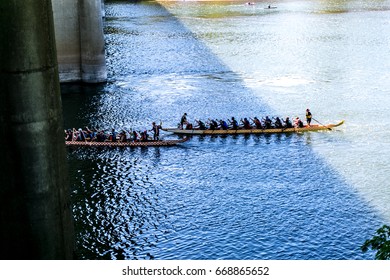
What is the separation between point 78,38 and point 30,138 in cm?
4534

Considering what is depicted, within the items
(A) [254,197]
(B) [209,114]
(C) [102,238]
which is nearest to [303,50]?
(B) [209,114]

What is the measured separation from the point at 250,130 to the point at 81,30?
75.0 feet

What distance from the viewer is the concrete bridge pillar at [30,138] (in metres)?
15.3

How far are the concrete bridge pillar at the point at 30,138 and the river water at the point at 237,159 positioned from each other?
33.3 ft

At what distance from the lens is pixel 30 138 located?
15867mm

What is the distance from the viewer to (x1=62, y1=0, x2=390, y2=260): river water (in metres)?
28.0

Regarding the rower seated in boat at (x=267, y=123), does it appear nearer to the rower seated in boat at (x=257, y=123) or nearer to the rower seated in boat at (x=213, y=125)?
the rower seated in boat at (x=257, y=123)

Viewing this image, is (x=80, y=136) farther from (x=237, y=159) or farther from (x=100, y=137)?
(x=237, y=159)

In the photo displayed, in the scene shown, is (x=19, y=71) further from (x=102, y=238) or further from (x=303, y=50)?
(x=303, y=50)

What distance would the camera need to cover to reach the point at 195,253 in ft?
87.2

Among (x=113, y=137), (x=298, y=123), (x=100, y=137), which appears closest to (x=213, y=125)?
(x=298, y=123)

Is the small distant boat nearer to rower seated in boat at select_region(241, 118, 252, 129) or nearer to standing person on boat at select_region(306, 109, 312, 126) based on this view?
rower seated in boat at select_region(241, 118, 252, 129)


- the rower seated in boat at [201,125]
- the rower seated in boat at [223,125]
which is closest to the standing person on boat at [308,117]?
the rower seated in boat at [223,125]

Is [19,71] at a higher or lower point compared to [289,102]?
higher
